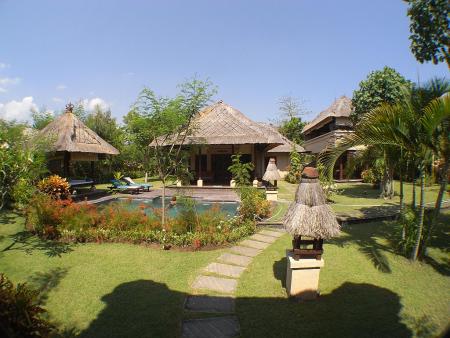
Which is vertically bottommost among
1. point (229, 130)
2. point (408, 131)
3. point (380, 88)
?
point (408, 131)

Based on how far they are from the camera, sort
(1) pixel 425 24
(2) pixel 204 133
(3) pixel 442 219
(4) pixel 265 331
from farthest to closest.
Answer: (2) pixel 204 133
(3) pixel 442 219
(1) pixel 425 24
(4) pixel 265 331

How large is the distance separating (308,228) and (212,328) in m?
2.30

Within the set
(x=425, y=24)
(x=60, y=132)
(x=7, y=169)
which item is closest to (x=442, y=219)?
(x=425, y=24)

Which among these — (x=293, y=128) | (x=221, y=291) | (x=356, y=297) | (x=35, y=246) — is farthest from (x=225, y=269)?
(x=293, y=128)

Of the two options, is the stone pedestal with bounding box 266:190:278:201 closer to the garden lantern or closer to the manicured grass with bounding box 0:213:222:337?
the manicured grass with bounding box 0:213:222:337

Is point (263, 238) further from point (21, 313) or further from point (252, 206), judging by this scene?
point (21, 313)

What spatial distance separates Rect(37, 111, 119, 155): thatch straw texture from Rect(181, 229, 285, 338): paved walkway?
12271 mm

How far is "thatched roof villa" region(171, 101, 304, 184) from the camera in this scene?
17469 millimetres

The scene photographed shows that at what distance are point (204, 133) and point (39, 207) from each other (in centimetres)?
1149

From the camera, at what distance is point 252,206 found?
32.1 feet

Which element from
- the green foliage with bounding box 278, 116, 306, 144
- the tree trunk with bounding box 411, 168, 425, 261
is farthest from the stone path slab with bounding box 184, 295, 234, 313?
the green foliage with bounding box 278, 116, 306, 144

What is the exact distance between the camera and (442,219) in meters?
9.47

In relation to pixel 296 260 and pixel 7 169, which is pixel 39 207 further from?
pixel 296 260

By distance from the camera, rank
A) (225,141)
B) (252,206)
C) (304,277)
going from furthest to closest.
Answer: (225,141)
(252,206)
(304,277)
